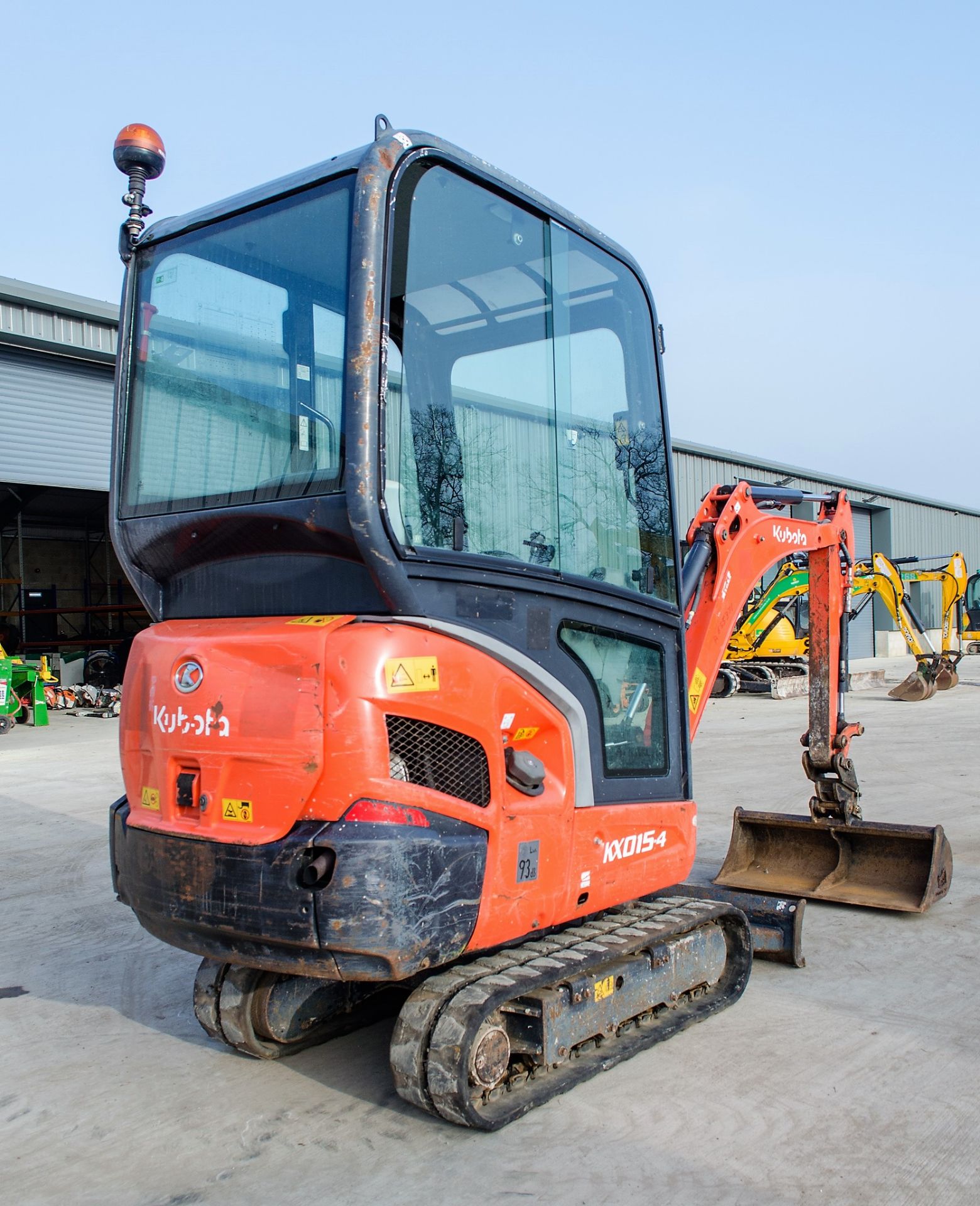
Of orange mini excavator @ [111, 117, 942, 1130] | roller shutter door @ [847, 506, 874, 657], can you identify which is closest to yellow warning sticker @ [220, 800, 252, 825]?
orange mini excavator @ [111, 117, 942, 1130]

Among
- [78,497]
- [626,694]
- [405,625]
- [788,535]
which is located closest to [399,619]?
[405,625]

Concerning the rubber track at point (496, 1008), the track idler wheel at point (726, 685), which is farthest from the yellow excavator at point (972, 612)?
the rubber track at point (496, 1008)

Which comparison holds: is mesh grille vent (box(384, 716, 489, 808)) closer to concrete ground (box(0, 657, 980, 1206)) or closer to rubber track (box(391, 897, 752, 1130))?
rubber track (box(391, 897, 752, 1130))

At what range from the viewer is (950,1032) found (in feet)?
13.7

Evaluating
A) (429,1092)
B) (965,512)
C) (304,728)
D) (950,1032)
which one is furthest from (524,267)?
(965,512)

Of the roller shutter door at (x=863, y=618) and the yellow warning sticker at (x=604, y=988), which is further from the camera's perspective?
the roller shutter door at (x=863, y=618)

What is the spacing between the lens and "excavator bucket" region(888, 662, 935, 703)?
19.2 m

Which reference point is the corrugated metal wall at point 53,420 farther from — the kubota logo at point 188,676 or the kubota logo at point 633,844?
the kubota logo at point 633,844

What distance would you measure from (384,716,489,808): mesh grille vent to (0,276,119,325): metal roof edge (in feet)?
43.9

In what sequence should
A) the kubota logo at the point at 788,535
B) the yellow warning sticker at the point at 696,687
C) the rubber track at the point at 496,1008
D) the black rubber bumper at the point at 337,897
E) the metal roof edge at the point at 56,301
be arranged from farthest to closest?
the metal roof edge at the point at 56,301 → the kubota logo at the point at 788,535 → the yellow warning sticker at the point at 696,687 → the rubber track at the point at 496,1008 → the black rubber bumper at the point at 337,897

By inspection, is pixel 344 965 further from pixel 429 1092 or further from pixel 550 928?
pixel 550 928

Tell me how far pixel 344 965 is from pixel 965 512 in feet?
165

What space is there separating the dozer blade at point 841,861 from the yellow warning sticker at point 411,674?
373 centimetres

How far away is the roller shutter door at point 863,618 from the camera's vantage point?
36.6m
